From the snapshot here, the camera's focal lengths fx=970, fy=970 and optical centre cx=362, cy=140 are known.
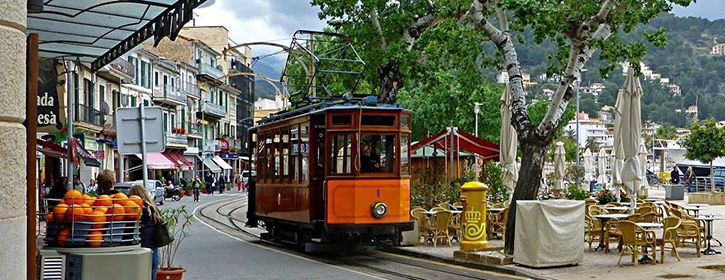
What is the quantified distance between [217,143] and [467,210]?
67.5 m

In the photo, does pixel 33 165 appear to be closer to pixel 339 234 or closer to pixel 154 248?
pixel 154 248

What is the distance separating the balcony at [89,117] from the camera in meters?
47.0

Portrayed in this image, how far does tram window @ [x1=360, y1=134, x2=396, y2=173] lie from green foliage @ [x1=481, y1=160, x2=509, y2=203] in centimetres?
903

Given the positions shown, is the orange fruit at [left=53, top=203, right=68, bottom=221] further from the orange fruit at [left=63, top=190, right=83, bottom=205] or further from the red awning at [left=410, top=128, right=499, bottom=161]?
the red awning at [left=410, top=128, right=499, bottom=161]

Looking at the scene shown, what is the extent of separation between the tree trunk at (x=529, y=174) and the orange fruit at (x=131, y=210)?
10115mm

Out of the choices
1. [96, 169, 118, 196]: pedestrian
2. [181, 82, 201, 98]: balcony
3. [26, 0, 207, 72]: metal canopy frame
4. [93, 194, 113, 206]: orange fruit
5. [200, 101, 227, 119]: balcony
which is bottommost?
[93, 194, 113, 206]: orange fruit

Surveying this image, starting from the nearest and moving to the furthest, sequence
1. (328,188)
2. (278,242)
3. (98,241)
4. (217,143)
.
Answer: (98,241), (328,188), (278,242), (217,143)

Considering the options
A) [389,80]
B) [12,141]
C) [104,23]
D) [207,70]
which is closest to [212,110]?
[207,70]

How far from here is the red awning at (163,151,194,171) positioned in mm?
67688

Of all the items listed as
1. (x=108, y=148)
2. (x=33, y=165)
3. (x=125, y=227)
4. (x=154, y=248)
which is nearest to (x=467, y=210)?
(x=154, y=248)

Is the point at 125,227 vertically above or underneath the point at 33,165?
underneath

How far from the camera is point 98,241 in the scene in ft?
25.0

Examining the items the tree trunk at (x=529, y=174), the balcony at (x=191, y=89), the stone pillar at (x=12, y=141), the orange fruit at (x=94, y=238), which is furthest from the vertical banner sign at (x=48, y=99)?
the balcony at (x=191, y=89)

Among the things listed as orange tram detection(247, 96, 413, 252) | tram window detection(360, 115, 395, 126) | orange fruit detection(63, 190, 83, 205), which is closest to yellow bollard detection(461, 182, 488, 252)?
orange tram detection(247, 96, 413, 252)
